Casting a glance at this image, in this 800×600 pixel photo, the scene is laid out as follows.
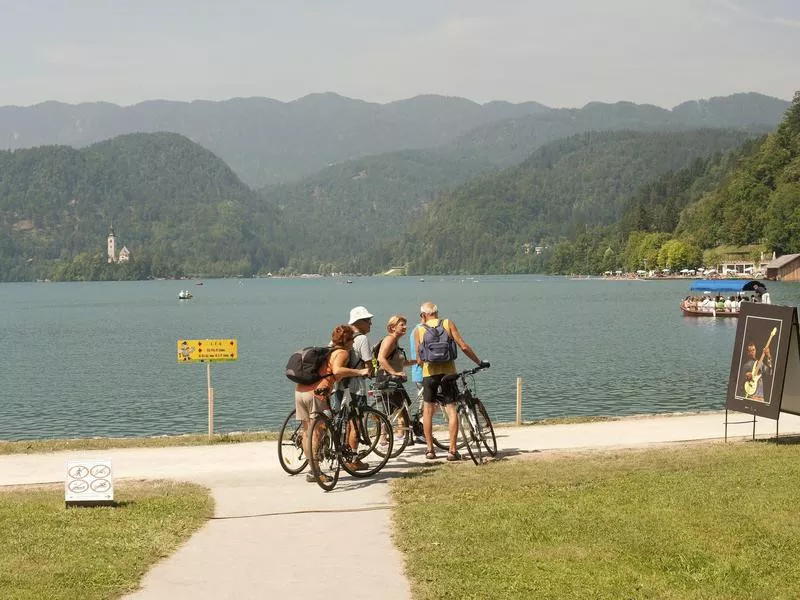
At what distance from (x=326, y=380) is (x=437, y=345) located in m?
1.86

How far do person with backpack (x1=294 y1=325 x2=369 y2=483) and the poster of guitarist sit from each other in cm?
666

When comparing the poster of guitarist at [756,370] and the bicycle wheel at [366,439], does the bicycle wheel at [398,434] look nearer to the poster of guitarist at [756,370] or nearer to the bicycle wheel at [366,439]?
the bicycle wheel at [366,439]

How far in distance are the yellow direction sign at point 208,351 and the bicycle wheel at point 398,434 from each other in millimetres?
5523

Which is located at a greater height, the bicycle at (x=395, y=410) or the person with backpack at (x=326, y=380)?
the person with backpack at (x=326, y=380)

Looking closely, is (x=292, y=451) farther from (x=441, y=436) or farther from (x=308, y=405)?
(x=441, y=436)

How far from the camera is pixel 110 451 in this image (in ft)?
57.1

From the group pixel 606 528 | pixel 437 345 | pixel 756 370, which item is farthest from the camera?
pixel 756 370

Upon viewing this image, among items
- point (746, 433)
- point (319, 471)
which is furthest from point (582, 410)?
point (319, 471)

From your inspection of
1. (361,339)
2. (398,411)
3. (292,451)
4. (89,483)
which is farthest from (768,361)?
(89,483)

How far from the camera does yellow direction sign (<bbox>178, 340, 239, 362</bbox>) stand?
67.8 feet

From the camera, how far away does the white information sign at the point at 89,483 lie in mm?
11805

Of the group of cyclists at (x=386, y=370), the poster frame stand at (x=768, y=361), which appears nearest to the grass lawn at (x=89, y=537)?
the group of cyclists at (x=386, y=370)

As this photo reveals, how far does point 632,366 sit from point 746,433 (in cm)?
3300

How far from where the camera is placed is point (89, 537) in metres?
10.3
